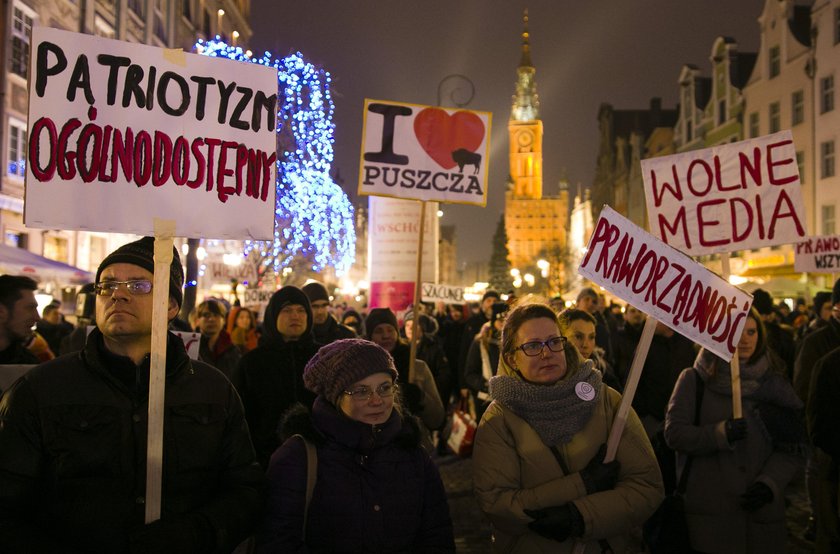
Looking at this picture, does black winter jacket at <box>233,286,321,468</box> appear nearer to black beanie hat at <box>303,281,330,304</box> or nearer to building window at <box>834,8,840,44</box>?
black beanie hat at <box>303,281,330,304</box>

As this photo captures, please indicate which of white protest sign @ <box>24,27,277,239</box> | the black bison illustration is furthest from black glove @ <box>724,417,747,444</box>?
the black bison illustration

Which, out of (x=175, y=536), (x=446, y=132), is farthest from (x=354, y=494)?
(x=446, y=132)

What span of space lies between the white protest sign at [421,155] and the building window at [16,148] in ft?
56.1

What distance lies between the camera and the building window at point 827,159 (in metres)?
29.5

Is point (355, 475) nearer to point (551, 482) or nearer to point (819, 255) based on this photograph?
point (551, 482)

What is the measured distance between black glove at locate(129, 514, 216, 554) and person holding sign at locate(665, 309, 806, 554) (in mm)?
2757

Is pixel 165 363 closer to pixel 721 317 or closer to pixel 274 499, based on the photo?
pixel 274 499

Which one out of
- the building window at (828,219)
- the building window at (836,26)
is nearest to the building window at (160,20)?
the building window at (836,26)

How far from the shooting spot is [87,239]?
26.2 metres

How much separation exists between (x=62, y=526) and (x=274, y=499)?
78 cm

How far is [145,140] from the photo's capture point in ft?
10.2

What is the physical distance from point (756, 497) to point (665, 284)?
4.14 ft

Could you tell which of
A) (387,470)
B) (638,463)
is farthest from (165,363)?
(638,463)

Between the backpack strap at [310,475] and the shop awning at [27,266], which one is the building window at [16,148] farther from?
the backpack strap at [310,475]
